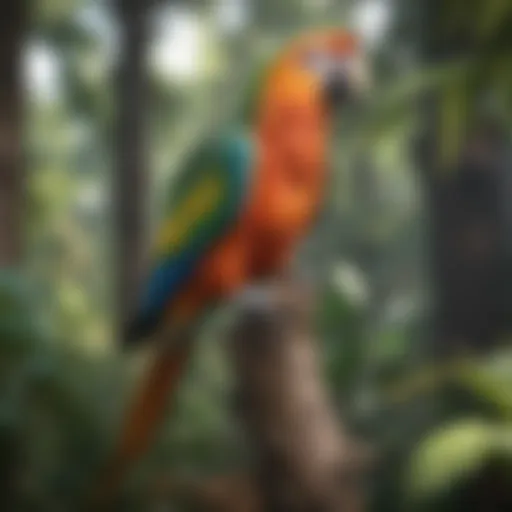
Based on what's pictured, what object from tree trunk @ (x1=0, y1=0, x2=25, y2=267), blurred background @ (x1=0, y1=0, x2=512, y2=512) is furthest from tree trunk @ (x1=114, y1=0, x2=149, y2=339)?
tree trunk @ (x1=0, y1=0, x2=25, y2=267)

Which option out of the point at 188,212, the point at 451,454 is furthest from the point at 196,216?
the point at 451,454

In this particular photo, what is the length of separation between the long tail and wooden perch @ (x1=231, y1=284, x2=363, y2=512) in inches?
2.6

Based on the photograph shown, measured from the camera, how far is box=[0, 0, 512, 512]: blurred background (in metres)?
1.30

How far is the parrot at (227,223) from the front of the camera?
4.25 ft

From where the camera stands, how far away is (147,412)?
1300 millimetres

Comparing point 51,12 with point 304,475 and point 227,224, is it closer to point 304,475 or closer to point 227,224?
point 227,224

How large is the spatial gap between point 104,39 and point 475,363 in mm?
538

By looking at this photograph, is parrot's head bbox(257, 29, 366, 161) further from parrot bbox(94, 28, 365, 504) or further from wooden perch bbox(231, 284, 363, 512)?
wooden perch bbox(231, 284, 363, 512)

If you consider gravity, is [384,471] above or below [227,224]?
below

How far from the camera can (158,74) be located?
1.32m

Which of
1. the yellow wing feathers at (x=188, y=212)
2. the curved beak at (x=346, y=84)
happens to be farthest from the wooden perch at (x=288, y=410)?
the curved beak at (x=346, y=84)

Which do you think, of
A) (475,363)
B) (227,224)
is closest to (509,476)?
(475,363)

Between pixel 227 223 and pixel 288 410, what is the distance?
0.21 meters

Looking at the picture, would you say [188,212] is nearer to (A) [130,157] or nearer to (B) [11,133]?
(A) [130,157]
